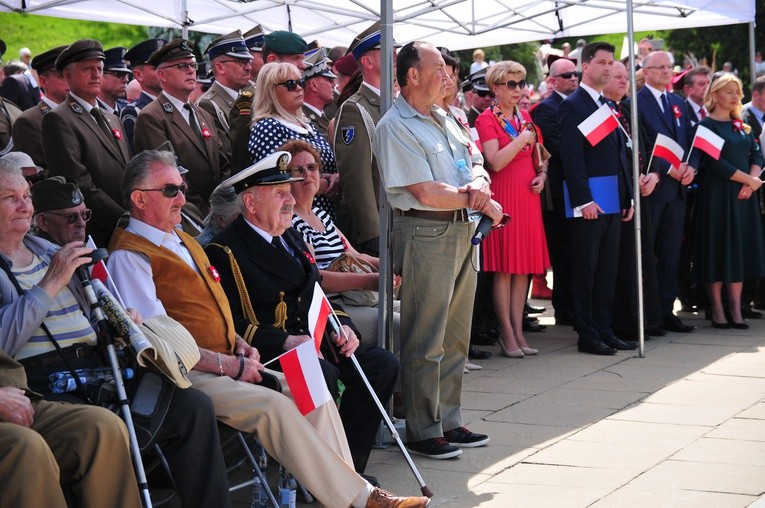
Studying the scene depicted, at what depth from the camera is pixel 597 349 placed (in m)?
8.98

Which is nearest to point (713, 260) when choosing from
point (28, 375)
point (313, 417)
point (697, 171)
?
point (697, 171)

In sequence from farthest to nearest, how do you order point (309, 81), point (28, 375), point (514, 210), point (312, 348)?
point (514, 210) → point (309, 81) → point (312, 348) → point (28, 375)

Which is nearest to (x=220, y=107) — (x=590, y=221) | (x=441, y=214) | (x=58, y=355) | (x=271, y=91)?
(x=271, y=91)

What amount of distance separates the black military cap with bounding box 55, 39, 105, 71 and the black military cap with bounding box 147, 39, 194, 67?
21.6 inches

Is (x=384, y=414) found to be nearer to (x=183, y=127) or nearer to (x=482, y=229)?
(x=482, y=229)

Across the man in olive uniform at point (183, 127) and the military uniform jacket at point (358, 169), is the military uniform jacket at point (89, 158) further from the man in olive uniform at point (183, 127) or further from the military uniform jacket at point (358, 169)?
the military uniform jacket at point (358, 169)

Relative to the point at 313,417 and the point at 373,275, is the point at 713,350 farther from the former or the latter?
the point at 313,417

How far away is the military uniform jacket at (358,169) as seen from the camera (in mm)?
7145

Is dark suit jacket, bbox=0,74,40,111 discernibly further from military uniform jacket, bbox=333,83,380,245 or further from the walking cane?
the walking cane

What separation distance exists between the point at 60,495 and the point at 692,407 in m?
4.46

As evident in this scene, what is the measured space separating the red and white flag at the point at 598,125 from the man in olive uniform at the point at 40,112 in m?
3.83

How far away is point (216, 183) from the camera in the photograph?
7.11 metres

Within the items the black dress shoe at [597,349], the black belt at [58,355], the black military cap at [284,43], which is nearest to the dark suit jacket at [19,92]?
the black military cap at [284,43]

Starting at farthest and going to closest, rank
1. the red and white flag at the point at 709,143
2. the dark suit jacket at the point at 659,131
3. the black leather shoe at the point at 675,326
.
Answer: the black leather shoe at the point at 675,326
the red and white flag at the point at 709,143
the dark suit jacket at the point at 659,131
